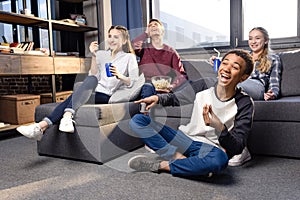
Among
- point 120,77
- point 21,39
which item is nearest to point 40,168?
point 120,77

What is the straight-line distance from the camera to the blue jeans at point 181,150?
58.4 inches

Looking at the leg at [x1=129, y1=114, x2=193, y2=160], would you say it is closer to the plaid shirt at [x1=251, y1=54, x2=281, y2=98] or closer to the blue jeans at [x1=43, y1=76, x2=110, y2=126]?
the blue jeans at [x1=43, y1=76, x2=110, y2=126]

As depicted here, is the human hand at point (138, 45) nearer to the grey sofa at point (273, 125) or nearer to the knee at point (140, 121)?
the grey sofa at point (273, 125)

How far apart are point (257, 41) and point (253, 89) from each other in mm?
437

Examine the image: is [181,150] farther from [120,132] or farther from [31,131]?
[31,131]

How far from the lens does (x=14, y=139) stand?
2715mm

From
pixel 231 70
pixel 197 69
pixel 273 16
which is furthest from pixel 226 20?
pixel 231 70

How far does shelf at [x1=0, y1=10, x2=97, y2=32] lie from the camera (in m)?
2.81

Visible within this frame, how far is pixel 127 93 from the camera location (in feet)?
7.05

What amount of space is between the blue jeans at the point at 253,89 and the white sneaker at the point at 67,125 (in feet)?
3.74

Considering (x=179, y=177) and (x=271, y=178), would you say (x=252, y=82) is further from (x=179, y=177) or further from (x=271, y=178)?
(x=179, y=177)

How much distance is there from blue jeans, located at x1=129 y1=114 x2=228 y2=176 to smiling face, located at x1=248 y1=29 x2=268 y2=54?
101cm

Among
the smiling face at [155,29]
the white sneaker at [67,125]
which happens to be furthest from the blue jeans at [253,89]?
the white sneaker at [67,125]

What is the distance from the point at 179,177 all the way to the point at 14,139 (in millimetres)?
1835
